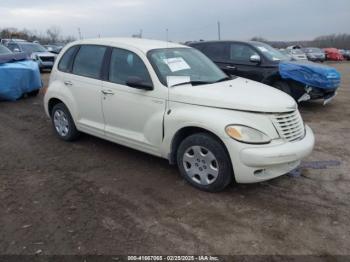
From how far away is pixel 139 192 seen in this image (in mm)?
4398

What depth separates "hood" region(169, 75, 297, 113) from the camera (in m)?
4.18

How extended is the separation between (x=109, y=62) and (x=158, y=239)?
9.46 feet

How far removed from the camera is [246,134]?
13.2 ft

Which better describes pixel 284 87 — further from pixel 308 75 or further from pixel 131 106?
pixel 131 106

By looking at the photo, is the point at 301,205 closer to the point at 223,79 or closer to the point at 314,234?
the point at 314,234

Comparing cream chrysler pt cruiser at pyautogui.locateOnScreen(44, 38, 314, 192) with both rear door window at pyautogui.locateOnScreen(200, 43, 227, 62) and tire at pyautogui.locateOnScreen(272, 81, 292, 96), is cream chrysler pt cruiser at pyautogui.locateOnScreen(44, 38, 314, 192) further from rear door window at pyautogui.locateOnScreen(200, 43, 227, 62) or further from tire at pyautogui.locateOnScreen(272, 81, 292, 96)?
rear door window at pyautogui.locateOnScreen(200, 43, 227, 62)

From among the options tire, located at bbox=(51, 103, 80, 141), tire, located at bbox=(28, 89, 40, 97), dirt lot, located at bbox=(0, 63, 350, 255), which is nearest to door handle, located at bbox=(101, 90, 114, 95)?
dirt lot, located at bbox=(0, 63, 350, 255)

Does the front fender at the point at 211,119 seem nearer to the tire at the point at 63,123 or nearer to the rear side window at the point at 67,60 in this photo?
the tire at the point at 63,123

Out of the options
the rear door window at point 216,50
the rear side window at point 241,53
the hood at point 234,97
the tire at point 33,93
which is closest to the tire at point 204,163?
the hood at point 234,97

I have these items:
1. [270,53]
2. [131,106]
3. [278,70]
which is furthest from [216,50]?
[131,106]

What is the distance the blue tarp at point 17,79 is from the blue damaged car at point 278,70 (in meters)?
5.17

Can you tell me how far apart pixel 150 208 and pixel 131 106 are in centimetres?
154

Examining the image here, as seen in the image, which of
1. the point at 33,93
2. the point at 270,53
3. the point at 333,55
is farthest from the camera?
the point at 333,55

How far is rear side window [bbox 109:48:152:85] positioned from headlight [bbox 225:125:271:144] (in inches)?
52.2
